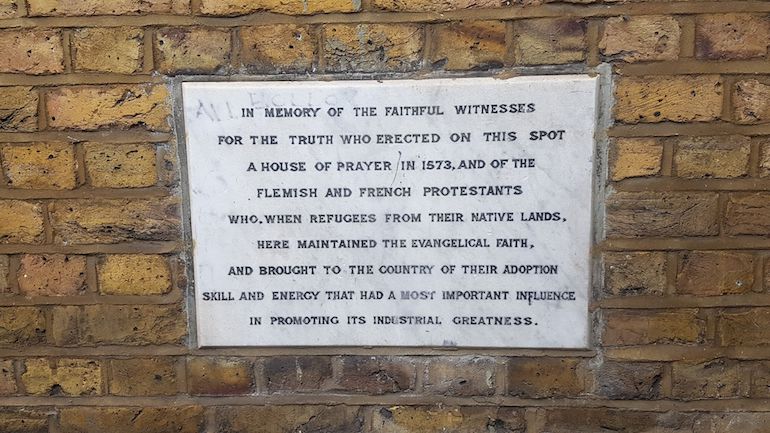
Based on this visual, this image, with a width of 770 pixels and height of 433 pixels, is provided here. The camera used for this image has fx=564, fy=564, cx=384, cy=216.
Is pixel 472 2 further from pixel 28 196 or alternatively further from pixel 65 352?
pixel 65 352

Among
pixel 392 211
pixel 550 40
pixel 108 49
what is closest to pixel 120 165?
pixel 108 49

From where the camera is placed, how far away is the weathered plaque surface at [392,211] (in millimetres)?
1475

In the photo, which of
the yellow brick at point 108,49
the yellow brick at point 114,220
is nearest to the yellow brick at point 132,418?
the yellow brick at point 114,220

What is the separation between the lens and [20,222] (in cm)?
155

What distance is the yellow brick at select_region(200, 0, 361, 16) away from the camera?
1463 millimetres

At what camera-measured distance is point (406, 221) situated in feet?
5.00

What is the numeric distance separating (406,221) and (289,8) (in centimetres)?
64

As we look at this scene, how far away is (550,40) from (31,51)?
1.36 m

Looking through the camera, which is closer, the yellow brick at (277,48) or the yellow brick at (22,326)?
the yellow brick at (277,48)

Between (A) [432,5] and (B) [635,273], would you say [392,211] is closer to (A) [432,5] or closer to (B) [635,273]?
(A) [432,5]

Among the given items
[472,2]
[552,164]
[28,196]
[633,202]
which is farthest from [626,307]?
[28,196]

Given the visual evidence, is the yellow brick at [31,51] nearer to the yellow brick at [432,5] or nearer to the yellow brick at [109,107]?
the yellow brick at [109,107]

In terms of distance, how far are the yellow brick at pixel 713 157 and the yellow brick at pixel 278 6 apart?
93 centimetres

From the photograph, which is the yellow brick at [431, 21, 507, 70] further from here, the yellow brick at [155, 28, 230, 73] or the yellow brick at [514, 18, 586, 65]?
the yellow brick at [155, 28, 230, 73]
